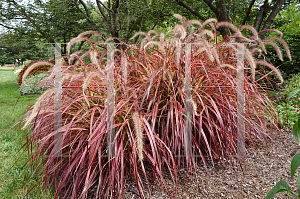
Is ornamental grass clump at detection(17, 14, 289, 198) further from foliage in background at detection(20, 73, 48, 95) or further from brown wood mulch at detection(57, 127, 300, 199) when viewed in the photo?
foliage in background at detection(20, 73, 48, 95)

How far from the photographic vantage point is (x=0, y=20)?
8.00 m

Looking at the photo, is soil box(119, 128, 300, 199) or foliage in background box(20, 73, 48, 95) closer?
soil box(119, 128, 300, 199)

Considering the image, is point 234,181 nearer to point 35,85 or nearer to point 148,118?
point 148,118

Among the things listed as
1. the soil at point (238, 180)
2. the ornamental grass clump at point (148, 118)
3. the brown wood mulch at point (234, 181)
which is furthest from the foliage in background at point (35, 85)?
the soil at point (238, 180)

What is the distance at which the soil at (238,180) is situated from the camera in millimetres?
1514

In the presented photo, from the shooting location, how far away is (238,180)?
167 centimetres

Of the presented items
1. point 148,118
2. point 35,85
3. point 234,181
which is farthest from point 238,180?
point 35,85

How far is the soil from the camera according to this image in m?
1.51

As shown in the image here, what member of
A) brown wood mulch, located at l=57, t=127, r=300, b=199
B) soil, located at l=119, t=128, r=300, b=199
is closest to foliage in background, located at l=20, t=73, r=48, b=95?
brown wood mulch, located at l=57, t=127, r=300, b=199

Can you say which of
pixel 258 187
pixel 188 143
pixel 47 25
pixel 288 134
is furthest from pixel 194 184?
pixel 47 25

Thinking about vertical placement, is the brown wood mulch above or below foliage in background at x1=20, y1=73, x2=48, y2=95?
below

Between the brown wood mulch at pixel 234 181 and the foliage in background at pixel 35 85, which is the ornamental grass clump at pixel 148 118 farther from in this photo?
the foliage in background at pixel 35 85

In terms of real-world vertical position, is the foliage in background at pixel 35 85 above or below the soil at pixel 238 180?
above

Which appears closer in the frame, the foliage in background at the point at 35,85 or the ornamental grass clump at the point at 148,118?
the ornamental grass clump at the point at 148,118
